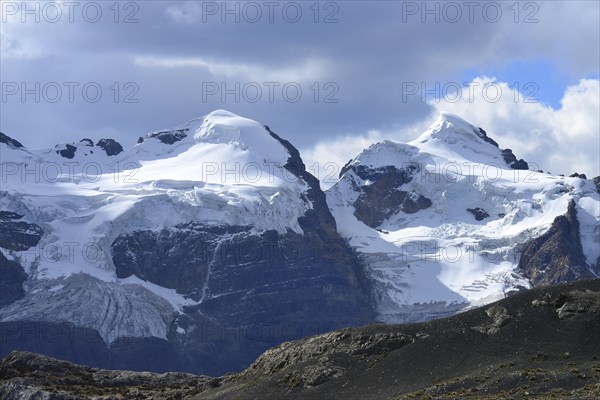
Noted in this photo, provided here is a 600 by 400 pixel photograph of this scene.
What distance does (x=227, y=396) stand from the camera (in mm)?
129875

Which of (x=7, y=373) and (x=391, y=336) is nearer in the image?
(x=391, y=336)

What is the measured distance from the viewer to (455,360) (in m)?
120

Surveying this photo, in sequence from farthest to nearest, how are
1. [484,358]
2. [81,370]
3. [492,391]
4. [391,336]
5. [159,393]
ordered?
[81,370]
[159,393]
[391,336]
[484,358]
[492,391]

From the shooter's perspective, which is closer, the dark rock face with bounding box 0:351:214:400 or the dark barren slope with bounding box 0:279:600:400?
the dark barren slope with bounding box 0:279:600:400

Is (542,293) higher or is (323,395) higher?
(542,293)

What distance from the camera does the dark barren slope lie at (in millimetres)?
112000

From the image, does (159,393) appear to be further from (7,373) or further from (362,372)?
(362,372)

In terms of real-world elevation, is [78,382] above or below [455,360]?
below

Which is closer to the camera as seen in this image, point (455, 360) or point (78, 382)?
point (455, 360)

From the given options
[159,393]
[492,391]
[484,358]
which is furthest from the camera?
[159,393]

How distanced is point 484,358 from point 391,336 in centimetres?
1094

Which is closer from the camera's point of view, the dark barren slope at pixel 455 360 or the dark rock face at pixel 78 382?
the dark barren slope at pixel 455 360

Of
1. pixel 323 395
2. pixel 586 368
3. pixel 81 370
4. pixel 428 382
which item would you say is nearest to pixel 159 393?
pixel 81 370

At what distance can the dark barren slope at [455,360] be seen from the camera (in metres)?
112
